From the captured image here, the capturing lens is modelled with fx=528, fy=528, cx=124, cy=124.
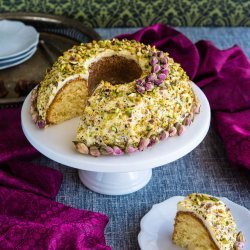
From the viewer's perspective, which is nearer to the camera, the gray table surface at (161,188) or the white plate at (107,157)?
the white plate at (107,157)

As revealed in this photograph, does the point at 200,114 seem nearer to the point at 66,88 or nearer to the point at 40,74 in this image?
the point at 66,88

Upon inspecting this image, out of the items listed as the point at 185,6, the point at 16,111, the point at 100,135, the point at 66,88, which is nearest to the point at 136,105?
the point at 100,135

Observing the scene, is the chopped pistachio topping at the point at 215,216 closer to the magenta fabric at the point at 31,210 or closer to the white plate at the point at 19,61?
the magenta fabric at the point at 31,210

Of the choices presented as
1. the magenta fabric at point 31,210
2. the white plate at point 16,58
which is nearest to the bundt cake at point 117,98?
the magenta fabric at point 31,210

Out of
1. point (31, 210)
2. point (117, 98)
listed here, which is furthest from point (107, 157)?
point (31, 210)

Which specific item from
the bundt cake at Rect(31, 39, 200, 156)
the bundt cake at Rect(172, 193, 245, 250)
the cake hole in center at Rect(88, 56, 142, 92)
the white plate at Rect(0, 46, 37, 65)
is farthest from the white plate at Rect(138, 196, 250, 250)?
the white plate at Rect(0, 46, 37, 65)

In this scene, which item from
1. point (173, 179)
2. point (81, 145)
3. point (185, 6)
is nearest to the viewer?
point (81, 145)

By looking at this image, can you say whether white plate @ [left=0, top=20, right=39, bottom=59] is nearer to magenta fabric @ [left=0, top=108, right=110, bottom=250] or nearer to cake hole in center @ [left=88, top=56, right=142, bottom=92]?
magenta fabric @ [left=0, top=108, right=110, bottom=250]
